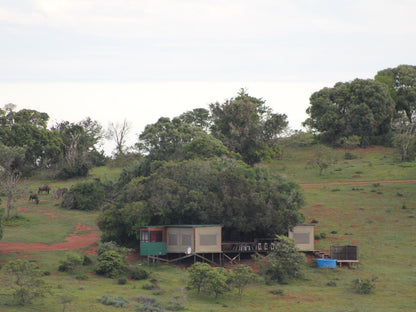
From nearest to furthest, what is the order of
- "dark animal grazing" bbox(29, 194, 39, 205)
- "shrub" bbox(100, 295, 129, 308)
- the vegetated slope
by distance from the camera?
"shrub" bbox(100, 295, 129, 308) < the vegetated slope < "dark animal grazing" bbox(29, 194, 39, 205)

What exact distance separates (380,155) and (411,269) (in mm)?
56871

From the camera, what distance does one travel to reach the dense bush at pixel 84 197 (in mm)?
77812

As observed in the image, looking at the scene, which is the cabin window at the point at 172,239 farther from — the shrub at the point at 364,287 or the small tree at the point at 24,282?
the shrub at the point at 364,287

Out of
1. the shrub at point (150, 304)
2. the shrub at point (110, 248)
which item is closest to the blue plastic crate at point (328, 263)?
the shrub at point (110, 248)

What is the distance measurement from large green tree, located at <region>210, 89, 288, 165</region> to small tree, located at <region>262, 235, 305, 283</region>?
43.8 metres

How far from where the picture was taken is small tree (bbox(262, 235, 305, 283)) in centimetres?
5131

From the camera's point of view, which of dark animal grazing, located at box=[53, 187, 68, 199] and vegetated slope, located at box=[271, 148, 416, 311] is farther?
dark animal grazing, located at box=[53, 187, 68, 199]

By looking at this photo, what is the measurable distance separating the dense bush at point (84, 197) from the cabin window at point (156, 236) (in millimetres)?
23941

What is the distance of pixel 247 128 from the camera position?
320 feet

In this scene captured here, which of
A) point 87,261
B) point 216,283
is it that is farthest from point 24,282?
point 216,283

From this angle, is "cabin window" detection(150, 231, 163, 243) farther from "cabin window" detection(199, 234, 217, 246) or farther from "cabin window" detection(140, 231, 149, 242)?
"cabin window" detection(199, 234, 217, 246)

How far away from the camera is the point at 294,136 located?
115 meters

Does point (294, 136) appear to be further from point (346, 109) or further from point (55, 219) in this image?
point (55, 219)

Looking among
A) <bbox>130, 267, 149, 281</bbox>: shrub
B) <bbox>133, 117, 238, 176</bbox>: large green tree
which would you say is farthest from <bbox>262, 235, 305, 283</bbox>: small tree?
<bbox>133, 117, 238, 176</bbox>: large green tree
